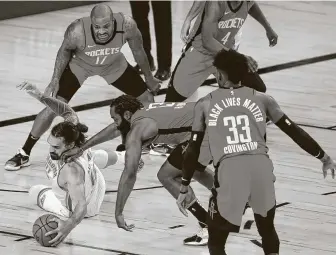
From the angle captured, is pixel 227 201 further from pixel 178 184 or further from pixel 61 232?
pixel 61 232

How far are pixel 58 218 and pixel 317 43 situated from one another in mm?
9098

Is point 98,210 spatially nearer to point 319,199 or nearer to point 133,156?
point 133,156

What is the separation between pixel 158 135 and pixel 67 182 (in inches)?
33.0

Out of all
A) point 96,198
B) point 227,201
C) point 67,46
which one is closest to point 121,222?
point 227,201

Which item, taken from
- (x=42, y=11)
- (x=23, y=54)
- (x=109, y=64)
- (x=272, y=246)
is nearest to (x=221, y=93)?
(x=272, y=246)

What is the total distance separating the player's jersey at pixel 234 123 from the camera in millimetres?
8141

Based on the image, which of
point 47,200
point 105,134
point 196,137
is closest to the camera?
point 196,137

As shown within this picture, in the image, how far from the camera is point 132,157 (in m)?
9.11

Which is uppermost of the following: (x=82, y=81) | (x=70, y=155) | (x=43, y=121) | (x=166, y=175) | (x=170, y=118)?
(x=170, y=118)

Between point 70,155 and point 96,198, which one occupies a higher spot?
point 70,155

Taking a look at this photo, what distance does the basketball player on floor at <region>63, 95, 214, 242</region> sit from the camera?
9.12m

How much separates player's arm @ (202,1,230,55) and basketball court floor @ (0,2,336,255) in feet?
4.33

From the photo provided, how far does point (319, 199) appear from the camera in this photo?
10.8 m

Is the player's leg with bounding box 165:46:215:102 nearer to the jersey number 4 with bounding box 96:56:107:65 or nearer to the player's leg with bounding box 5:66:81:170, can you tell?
the jersey number 4 with bounding box 96:56:107:65
